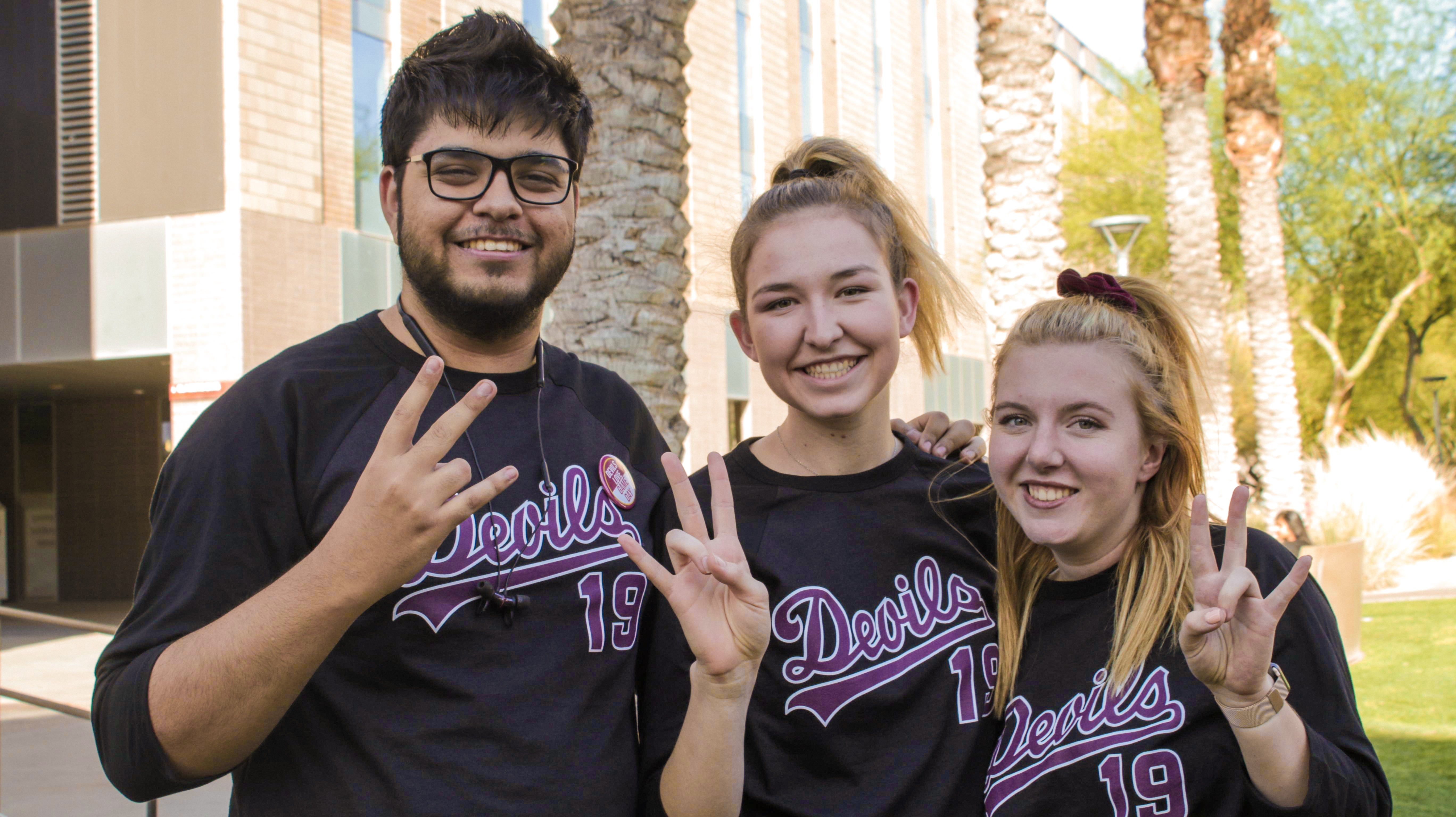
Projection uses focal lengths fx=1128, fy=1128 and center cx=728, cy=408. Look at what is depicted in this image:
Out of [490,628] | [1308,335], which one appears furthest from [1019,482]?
[1308,335]

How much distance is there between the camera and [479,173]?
2.27 m

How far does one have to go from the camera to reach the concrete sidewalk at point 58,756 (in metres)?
5.91

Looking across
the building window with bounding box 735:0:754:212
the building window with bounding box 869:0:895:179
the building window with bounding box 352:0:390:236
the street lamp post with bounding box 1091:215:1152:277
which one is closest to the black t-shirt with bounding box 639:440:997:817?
the street lamp post with bounding box 1091:215:1152:277

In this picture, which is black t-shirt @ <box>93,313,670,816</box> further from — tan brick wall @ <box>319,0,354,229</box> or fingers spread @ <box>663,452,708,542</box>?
tan brick wall @ <box>319,0,354,229</box>

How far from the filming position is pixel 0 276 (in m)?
14.3

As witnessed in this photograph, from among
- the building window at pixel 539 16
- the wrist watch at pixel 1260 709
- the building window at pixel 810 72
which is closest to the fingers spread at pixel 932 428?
the wrist watch at pixel 1260 709

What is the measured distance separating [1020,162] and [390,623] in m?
6.99

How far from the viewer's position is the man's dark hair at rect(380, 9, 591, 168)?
227 centimetres

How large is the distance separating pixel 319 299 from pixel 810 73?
601 inches

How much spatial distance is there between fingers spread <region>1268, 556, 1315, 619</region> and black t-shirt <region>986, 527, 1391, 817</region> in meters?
0.24

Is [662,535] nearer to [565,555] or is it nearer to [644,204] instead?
[565,555]

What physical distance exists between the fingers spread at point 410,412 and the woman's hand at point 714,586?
423 millimetres

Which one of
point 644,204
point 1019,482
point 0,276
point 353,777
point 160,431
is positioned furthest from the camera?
point 160,431

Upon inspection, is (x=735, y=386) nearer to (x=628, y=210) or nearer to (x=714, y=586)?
(x=628, y=210)
